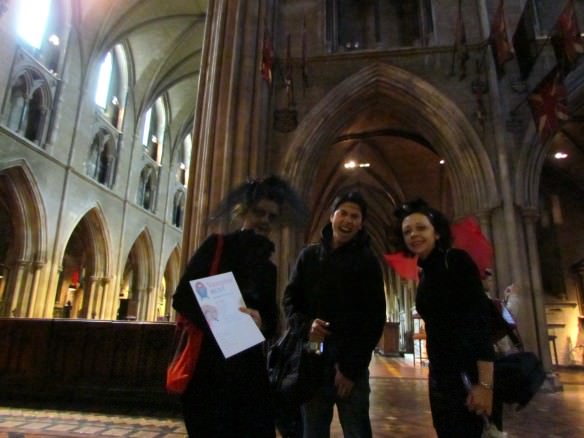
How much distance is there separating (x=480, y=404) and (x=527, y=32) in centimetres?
795

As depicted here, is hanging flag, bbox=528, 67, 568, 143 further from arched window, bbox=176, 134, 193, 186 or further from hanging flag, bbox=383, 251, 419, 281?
arched window, bbox=176, 134, 193, 186

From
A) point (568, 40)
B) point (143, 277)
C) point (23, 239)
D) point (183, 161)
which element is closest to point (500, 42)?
point (568, 40)

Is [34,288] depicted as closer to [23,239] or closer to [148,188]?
[23,239]

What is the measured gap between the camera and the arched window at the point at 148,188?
1952cm

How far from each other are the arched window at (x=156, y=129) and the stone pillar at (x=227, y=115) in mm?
13119

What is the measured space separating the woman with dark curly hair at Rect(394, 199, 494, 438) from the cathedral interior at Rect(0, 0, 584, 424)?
3544 millimetres

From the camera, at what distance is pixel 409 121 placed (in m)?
8.98

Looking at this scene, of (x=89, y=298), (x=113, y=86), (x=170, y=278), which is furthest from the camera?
(x=170, y=278)

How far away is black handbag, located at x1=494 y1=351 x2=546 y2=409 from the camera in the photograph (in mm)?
1361

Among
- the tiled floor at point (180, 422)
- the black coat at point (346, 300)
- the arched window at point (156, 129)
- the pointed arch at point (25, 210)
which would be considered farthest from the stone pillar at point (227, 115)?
the arched window at point (156, 129)

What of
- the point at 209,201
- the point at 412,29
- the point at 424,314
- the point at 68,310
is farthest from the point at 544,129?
the point at 68,310

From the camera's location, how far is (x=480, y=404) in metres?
1.36

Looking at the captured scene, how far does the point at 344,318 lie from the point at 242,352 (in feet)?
1.51

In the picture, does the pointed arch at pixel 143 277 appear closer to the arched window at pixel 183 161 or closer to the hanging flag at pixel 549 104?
the arched window at pixel 183 161
